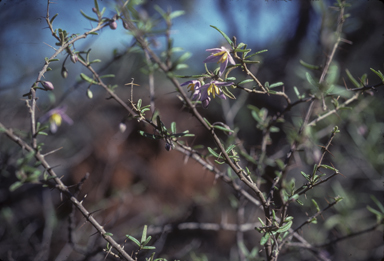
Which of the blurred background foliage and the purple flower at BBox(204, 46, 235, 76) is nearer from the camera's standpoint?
the purple flower at BBox(204, 46, 235, 76)

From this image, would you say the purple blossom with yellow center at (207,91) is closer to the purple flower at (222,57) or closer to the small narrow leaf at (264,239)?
the purple flower at (222,57)

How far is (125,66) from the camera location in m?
1.91

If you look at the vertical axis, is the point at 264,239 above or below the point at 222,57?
below

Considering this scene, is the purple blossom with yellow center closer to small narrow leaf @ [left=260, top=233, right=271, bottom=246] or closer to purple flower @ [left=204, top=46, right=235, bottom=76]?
purple flower @ [left=204, top=46, right=235, bottom=76]

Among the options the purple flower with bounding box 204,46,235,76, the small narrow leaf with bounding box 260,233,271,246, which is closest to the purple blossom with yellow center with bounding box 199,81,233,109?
the purple flower with bounding box 204,46,235,76

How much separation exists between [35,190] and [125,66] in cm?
118

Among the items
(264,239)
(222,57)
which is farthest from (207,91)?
(264,239)

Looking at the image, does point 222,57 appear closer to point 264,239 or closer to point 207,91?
point 207,91

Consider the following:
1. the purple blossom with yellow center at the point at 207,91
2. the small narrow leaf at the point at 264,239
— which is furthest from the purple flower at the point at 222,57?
the small narrow leaf at the point at 264,239

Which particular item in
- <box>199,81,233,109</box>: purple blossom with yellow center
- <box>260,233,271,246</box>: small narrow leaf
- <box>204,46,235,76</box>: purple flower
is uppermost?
→ <box>204,46,235,76</box>: purple flower

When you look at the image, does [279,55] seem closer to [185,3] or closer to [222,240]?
[185,3]

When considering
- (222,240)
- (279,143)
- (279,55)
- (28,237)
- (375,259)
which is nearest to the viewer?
(375,259)

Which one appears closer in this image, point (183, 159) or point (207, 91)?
point (207, 91)

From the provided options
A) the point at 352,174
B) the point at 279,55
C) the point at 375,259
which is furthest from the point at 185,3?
the point at 375,259
